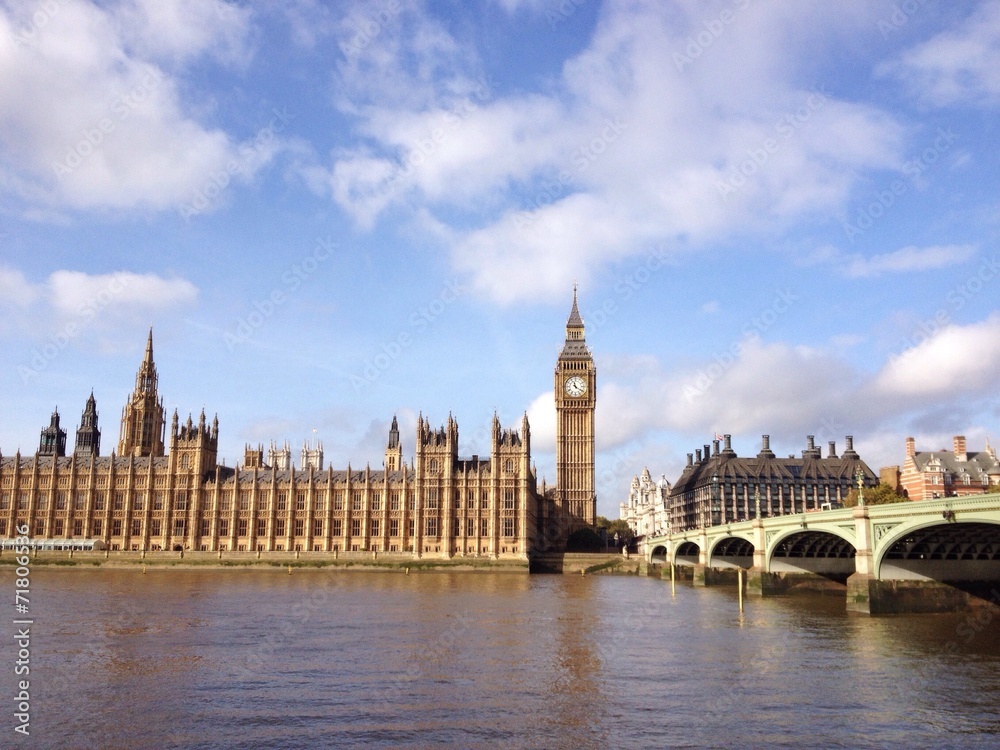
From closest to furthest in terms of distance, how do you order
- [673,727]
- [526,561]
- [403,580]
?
1. [673,727]
2. [403,580]
3. [526,561]

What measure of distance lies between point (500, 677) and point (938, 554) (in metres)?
39.2

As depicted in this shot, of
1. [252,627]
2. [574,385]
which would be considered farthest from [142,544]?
[252,627]

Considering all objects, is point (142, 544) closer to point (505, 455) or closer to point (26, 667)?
A: point (505, 455)

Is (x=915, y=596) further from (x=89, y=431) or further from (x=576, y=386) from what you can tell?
(x=89, y=431)

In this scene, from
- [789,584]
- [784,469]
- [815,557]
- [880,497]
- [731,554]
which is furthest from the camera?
[784,469]

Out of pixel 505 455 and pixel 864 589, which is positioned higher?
pixel 505 455

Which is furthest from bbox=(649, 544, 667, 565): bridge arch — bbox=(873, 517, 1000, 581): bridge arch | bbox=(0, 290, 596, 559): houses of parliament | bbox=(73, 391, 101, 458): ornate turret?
bbox=(73, 391, 101, 458): ornate turret

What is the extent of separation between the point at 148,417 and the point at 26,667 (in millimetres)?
133408

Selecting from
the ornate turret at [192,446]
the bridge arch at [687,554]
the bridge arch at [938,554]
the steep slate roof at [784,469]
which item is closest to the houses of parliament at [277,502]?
the ornate turret at [192,446]

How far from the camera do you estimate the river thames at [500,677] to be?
25109 mm

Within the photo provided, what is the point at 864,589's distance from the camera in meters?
56.2

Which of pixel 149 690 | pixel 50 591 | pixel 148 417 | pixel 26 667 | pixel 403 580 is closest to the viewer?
pixel 149 690

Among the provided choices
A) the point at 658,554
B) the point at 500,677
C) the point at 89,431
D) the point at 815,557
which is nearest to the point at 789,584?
the point at 815,557

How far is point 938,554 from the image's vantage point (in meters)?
59.0
